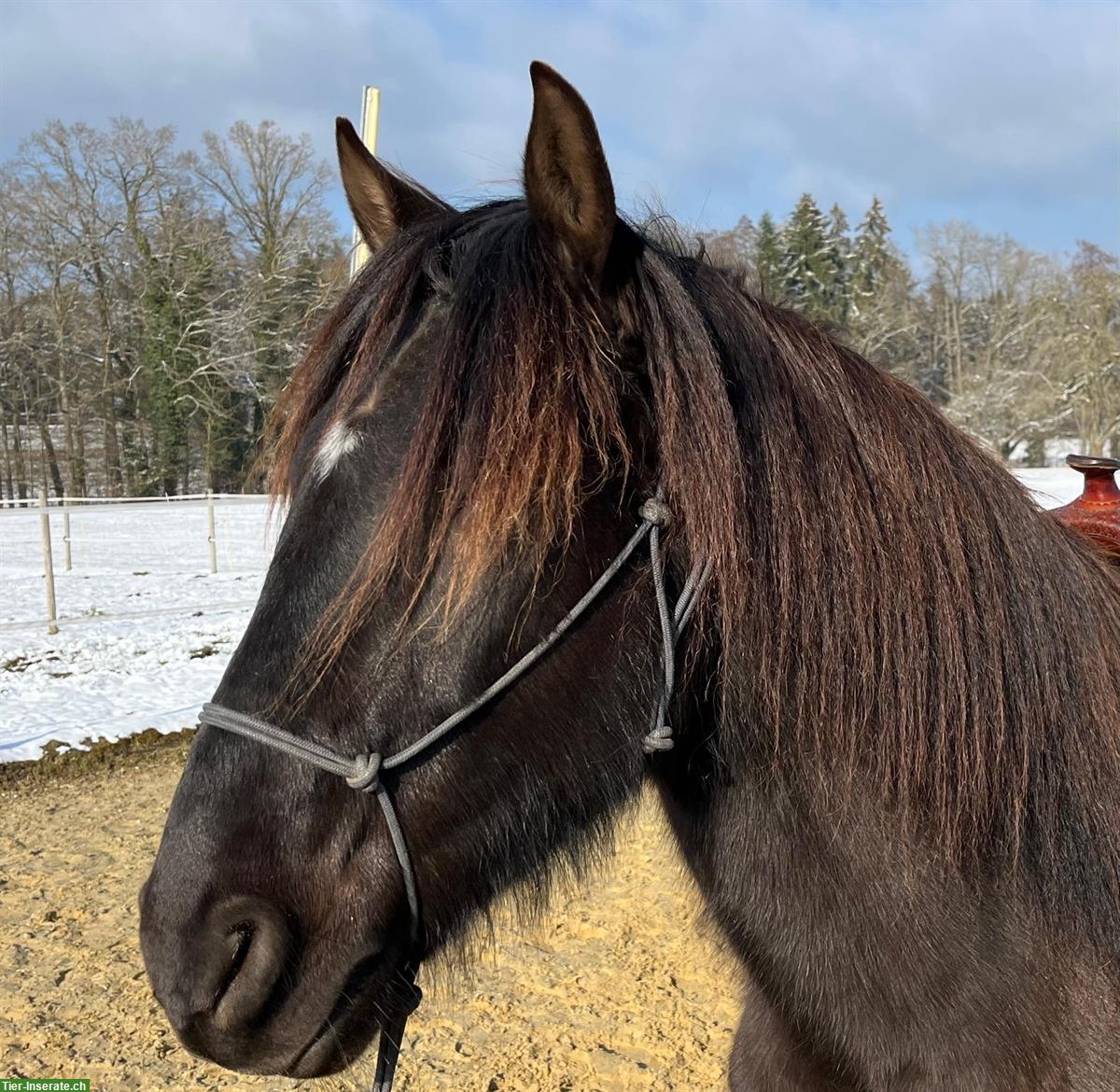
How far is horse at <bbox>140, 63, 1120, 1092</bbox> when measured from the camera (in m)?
1.16

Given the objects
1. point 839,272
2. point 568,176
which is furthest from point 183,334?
point 568,176

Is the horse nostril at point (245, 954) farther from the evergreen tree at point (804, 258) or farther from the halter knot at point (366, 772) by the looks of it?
the evergreen tree at point (804, 258)

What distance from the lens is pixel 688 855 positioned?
146 centimetres

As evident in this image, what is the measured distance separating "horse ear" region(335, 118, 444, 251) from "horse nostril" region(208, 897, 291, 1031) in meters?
1.13

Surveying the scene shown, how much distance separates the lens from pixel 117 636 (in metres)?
9.28

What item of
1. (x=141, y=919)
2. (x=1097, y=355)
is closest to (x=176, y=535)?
(x=141, y=919)

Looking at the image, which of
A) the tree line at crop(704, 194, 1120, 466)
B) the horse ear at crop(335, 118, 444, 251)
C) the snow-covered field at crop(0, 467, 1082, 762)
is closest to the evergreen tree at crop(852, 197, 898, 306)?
the tree line at crop(704, 194, 1120, 466)

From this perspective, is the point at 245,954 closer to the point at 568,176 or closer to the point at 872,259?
the point at 568,176

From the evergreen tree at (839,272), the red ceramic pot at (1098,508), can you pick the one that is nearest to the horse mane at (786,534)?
the red ceramic pot at (1098,508)

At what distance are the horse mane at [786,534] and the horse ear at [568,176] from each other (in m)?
0.05

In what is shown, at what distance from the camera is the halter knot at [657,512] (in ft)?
3.97

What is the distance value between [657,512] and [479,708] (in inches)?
14.3

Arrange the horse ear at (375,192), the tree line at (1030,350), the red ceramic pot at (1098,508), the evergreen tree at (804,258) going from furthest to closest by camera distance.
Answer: the tree line at (1030,350), the evergreen tree at (804,258), the red ceramic pot at (1098,508), the horse ear at (375,192)

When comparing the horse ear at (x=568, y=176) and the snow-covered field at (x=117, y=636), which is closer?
the horse ear at (x=568, y=176)
